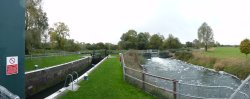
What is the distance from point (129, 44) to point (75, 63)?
7970cm

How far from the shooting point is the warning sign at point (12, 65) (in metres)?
8.02

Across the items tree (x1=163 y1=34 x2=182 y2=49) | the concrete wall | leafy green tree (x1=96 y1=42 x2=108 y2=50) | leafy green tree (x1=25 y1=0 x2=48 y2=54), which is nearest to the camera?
the concrete wall

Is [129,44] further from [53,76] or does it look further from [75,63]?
[53,76]

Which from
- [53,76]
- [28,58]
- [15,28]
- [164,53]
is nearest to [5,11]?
[15,28]

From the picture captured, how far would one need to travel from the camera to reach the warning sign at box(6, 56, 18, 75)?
26.3ft

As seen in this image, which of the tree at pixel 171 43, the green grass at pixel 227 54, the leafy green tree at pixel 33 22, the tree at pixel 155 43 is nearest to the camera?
the leafy green tree at pixel 33 22

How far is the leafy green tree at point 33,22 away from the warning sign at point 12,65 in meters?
31.8

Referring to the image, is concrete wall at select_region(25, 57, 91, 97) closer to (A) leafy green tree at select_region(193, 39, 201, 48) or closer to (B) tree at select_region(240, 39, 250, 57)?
(B) tree at select_region(240, 39, 250, 57)

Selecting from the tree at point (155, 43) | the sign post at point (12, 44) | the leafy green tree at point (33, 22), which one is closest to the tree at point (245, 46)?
the leafy green tree at point (33, 22)

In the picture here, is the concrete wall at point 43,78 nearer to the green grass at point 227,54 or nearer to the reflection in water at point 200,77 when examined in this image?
the reflection in water at point 200,77

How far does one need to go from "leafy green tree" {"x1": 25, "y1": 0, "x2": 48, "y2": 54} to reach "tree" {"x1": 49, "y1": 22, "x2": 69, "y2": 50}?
33.8 meters

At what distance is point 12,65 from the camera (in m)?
8.17

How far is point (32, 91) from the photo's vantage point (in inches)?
921

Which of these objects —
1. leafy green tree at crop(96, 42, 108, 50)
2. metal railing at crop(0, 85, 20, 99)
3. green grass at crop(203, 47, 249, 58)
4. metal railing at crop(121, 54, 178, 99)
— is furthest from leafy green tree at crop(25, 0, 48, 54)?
leafy green tree at crop(96, 42, 108, 50)
